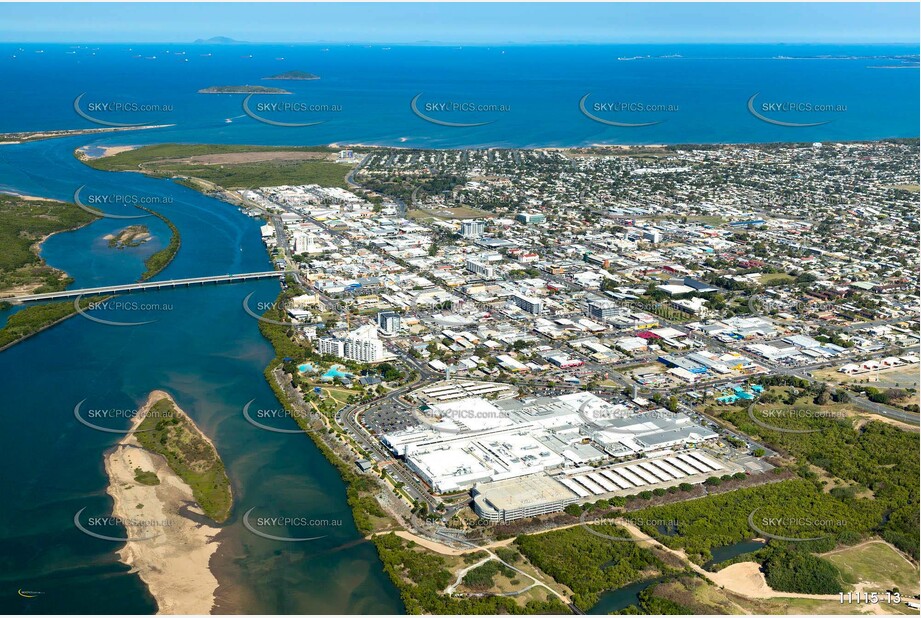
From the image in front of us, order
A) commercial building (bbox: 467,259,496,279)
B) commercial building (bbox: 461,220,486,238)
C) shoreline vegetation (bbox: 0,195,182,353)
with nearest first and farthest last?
shoreline vegetation (bbox: 0,195,182,353) → commercial building (bbox: 467,259,496,279) → commercial building (bbox: 461,220,486,238)

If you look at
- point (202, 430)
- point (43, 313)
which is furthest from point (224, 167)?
point (202, 430)

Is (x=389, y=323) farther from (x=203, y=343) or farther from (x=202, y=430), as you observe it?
(x=202, y=430)

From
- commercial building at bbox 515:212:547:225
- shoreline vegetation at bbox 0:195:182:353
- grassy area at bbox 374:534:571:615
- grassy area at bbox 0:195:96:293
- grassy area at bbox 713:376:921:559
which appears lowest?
Result: grassy area at bbox 0:195:96:293

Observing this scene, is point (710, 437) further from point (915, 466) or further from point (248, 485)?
point (248, 485)

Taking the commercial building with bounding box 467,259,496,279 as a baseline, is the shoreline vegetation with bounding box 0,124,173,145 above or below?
below

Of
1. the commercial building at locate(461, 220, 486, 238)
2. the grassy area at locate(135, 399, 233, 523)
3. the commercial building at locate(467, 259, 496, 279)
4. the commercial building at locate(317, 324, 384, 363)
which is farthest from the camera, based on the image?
the commercial building at locate(461, 220, 486, 238)

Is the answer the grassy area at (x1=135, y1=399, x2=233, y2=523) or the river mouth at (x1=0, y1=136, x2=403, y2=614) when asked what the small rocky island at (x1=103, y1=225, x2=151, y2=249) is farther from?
the grassy area at (x1=135, y1=399, x2=233, y2=523)

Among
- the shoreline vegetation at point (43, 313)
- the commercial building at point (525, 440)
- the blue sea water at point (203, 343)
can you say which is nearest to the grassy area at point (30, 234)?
the shoreline vegetation at point (43, 313)

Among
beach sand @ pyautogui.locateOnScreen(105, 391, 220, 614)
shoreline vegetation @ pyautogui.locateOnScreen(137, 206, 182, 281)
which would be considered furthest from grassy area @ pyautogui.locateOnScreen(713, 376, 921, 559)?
shoreline vegetation @ pyautogui.locateOnScreen(137, 206, 182, 281)
